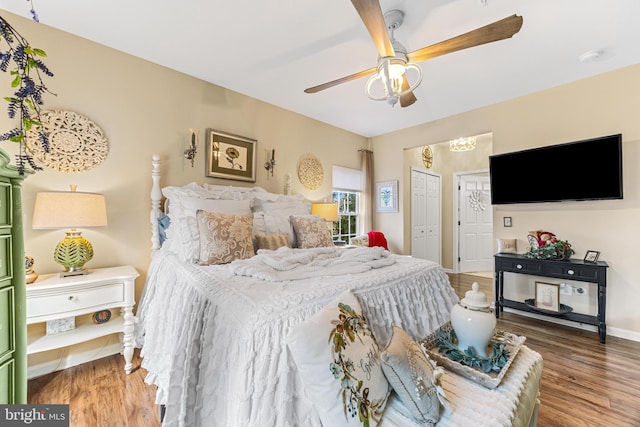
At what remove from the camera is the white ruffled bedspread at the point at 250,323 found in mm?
986

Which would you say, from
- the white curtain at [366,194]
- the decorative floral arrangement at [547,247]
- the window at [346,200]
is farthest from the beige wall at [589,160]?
the window at [346,200]

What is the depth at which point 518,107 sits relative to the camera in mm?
3277

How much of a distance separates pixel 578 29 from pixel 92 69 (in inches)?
158

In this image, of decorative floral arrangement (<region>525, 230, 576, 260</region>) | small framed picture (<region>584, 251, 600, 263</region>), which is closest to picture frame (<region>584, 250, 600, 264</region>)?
small framed picture (<region>584, 251, 600, 263</region>)

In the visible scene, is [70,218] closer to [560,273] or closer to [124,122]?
[124,122]

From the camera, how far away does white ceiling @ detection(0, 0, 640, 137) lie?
1.86m

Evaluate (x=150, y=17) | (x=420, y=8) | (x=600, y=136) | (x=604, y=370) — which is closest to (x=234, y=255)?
(x=150, y=17)

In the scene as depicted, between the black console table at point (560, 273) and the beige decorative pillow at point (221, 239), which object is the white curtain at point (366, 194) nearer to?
the black console table at point (560, 273)

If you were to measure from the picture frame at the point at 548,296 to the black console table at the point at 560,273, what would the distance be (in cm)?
8

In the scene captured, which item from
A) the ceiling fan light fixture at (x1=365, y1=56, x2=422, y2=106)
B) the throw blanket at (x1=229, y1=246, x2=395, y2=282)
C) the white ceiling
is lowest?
the throw blanket at (x1=229, y1=246, x2=395, y2=282)

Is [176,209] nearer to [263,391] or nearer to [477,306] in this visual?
[263,391]

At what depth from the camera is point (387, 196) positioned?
185 inches

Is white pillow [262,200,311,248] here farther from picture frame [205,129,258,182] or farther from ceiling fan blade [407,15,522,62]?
ceiling fan blade [407,15,522,62]

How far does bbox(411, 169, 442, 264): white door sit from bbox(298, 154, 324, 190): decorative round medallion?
1.81m
